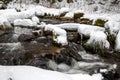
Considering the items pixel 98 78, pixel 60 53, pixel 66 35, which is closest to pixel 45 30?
pixel 66 35

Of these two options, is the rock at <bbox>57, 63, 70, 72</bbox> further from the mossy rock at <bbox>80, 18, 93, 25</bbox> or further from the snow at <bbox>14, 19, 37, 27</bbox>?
the mossy rock at <bbox>80, 18, 93, 25</bbox>

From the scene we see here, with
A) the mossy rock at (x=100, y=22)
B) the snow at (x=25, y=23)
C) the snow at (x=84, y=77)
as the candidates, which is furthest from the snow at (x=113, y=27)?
the snow at (x=84, y=77)

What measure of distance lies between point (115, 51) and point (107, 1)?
19.1 feet

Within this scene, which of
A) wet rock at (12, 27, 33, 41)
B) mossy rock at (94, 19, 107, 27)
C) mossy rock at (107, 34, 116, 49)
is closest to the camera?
mossy rock at (107, 34, 116, 49)

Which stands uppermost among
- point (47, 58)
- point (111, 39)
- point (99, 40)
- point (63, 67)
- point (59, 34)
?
point (59, 34)

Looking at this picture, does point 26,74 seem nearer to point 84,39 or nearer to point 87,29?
point 84,39

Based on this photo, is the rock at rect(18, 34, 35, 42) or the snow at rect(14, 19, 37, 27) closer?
the rock at rect(18, 34, 35, 42)

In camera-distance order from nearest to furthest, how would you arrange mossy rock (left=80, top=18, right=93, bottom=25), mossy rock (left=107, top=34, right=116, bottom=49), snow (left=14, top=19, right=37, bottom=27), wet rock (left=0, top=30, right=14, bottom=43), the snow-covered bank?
the snow-covered bank → mossy rock (left=107, top=34, right=116, bottom=49) → wet rock (left=0, top=30, right=14, bottom=43) → snow (left=14, top=19, right=37, bottom=27) → mossy rock (left=80, top=18, right=93, bottom=25)

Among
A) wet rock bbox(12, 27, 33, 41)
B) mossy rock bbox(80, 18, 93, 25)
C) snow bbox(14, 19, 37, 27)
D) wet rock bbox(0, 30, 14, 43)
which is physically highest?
snow bbox(14, 19, 37, 27)

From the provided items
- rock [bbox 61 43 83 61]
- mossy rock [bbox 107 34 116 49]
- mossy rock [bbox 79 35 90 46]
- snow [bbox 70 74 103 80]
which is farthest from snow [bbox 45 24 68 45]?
snow [bbox 70 74 103 80]

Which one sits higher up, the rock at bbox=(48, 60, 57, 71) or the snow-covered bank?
the snow-covered bank

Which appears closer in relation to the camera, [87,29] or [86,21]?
[87,29]

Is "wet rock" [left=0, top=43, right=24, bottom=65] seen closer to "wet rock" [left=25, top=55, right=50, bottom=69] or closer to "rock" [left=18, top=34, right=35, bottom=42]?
"wet rock" [left=25, top=55, right=50, bottom=69]

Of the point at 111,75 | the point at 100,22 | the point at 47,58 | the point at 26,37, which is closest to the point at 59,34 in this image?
the point at 26,37
